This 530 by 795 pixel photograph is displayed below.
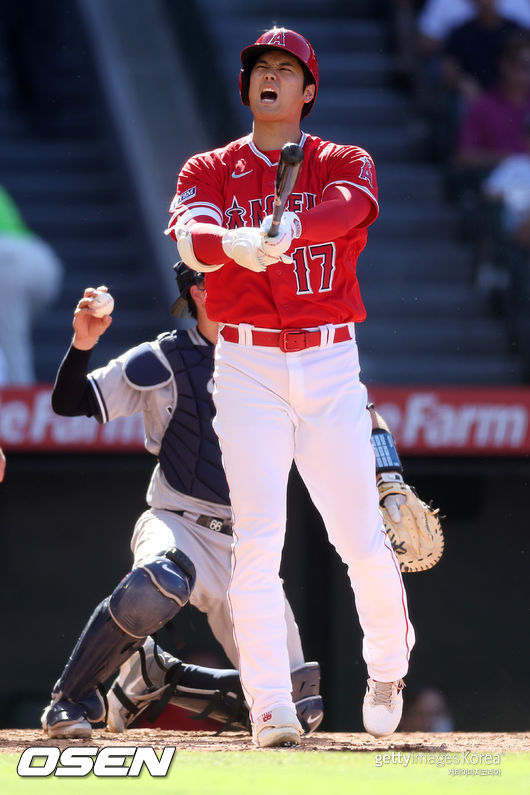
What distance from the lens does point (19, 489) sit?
19.6 ft

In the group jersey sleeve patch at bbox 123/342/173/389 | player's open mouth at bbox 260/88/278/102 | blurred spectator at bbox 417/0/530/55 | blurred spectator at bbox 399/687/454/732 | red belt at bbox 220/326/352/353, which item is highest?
blurred spectator at bbox 417/0/530/55

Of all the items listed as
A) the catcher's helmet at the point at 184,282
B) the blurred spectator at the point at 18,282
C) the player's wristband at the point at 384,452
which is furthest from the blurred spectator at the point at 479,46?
the player's wristband at the point at 384,452

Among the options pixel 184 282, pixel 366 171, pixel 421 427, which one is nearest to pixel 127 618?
pixel 184 282

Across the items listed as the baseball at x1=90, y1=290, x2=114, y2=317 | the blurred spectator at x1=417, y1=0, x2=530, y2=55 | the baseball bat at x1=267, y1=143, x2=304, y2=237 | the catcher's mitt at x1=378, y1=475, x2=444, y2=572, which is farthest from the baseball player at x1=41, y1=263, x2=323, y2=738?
the blurred spectator at x1=417, y1=0, x2=530, y2=55

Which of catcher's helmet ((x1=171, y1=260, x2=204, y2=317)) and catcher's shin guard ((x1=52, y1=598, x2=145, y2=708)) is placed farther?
catcher's helmet ((x1=171, y1=260, x2=204, y2=317))

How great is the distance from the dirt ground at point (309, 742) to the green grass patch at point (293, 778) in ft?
0.68

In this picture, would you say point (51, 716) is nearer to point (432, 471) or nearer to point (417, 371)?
point (432, 471)

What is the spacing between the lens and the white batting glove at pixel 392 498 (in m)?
3.91

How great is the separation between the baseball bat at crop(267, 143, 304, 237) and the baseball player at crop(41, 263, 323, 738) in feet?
3.12

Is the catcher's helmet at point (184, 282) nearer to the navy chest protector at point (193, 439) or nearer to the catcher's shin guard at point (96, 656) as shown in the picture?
the navy chest protector at point (193, 439)

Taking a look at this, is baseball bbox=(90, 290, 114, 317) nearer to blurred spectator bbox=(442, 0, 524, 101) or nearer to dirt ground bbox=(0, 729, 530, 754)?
dirt ground bbox=(0, 729, 530, 754)

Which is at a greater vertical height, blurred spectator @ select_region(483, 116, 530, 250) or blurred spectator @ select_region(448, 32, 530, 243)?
blurred spectator @ select_region(448, 32, 530, 243)

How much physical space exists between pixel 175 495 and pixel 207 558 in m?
0.21

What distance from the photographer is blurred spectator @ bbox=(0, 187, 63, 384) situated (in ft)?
22.8
